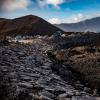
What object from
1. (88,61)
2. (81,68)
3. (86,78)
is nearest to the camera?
(86,78)

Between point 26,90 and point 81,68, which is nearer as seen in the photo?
point 26,90

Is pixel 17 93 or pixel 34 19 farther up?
pixel 34 19

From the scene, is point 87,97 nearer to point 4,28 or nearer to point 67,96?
point 67,96

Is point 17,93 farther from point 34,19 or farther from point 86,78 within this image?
point 34,19

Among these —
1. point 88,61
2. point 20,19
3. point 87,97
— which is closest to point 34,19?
point 20,19

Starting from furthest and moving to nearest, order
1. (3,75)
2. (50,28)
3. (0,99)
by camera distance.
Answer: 1. (50,28)
2. (3,75)
3. (0,99)

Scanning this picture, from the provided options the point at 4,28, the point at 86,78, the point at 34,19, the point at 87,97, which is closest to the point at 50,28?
the point at 34,19
